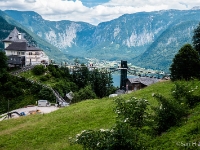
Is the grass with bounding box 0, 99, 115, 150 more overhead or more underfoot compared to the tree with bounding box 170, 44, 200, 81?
more underfoot

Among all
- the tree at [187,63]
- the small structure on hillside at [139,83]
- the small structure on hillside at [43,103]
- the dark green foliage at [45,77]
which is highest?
the tree at [187,63]

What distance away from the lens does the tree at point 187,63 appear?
36.7 metres

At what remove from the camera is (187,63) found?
36.8 metres

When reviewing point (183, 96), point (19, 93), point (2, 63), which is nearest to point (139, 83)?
point (19, 93)

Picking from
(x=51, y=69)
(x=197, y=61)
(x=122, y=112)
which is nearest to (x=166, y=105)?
(x=122, y=112)

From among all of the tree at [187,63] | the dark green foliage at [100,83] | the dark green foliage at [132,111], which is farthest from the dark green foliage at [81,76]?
the dark green foliage at [132,111]

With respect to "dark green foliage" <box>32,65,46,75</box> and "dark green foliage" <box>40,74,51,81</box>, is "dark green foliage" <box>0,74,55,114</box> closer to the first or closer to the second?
"dark green foliage" <box>40,74,51,81</box>

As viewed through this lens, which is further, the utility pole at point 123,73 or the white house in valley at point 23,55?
the white house in valley at point 23,55

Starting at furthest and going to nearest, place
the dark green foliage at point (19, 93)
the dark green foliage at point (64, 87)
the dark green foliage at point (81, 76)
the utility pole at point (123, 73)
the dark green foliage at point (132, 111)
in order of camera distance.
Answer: the dark green foliage at point (81, 76) < the utility pole at point (123, 73) < the dark green foliage at point (64, 87) < the dark green foliage at point (19, 93) < the dark green foliage at point (132, 111)

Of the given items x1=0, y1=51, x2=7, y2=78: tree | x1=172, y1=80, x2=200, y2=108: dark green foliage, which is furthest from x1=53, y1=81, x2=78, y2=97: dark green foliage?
x1=172, y1=80, x2=200, y2=108: dark green foliage

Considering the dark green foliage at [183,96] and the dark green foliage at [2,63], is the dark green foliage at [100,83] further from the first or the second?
the dark green foliage at [183,96]

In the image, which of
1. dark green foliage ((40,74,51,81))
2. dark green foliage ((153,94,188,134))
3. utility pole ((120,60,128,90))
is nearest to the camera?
dark green foliage ((153,94,188,134))

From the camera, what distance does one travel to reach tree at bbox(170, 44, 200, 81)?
36688mm

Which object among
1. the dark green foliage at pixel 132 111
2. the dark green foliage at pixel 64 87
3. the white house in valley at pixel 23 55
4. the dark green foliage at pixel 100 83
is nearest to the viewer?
the dark green foliage at pixel 132 111
